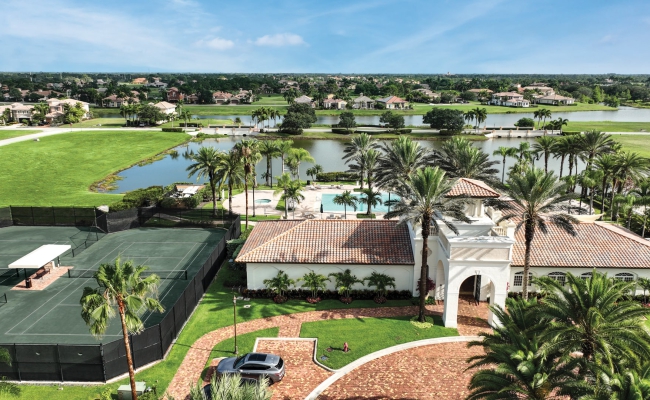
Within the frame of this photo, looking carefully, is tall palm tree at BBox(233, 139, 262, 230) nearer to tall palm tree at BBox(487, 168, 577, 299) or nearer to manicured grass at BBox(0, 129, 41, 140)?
tall palm tree at BBox(487, 168, 577, 299)

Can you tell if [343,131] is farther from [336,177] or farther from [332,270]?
[332,270]

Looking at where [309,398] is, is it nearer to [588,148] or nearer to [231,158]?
[231,158]

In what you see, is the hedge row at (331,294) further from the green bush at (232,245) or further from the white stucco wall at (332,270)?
the green bush at (232,245)

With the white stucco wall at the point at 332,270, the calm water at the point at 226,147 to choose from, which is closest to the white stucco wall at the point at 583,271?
the white stucco wall at the point at 332,270

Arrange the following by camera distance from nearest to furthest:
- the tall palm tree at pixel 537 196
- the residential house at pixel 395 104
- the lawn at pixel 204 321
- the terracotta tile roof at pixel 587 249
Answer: the lawn at pixel 204 321 → the tall palm tree at pixel 537 196 → the terracotta tile roof at pixel 587 249 → the residential house at pixel 395 104

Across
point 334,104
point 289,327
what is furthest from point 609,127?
point 289,327

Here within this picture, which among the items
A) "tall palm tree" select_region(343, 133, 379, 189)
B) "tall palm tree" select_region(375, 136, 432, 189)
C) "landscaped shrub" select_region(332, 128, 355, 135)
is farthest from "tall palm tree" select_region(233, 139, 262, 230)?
"landscaped shrub" select_region(332, 128, 355, 135)
